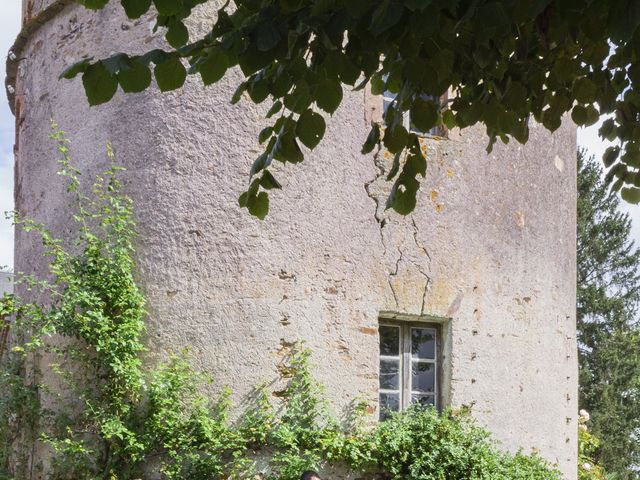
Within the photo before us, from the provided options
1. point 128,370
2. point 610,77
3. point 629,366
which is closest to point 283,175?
point 128,370

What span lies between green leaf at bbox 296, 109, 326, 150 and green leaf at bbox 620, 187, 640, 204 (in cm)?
232

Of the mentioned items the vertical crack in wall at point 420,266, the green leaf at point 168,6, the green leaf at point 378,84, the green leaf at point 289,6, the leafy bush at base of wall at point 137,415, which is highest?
the green leaf at point 378,84

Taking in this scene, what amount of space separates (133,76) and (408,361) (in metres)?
6.29

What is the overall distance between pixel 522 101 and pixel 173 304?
4.43 meters

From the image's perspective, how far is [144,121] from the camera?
916 cm

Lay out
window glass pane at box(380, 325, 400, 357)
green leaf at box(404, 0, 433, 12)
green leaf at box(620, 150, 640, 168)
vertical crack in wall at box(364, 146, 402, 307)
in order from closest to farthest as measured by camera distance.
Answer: green leaf at box(404, 0, 433, 12) < green leaf at box(620, 150, 640, 168) < vertical crack in wall at box(364, 146, 402, 307) < window glass pane at box(380, 325, 400, 357)

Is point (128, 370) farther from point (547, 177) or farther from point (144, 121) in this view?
point (547, 177)

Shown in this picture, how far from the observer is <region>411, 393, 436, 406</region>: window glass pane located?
381 inches

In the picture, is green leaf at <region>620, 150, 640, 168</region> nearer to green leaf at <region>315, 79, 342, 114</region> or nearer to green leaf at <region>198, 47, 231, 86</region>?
green leaf at <region>315, 79, 342, 114</region>

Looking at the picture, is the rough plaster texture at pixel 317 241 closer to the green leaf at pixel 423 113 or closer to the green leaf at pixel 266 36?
the green leaf at pixel 423 113

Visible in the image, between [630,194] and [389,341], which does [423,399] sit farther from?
[630,194]

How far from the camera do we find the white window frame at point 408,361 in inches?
380

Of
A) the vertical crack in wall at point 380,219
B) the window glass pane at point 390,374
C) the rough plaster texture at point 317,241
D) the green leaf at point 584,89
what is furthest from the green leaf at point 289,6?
the window glass pane at point 390,374

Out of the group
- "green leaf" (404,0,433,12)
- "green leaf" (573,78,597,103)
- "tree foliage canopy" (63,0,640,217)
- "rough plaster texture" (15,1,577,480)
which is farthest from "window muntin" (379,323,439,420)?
"green leaf" (404,0,433,12)
